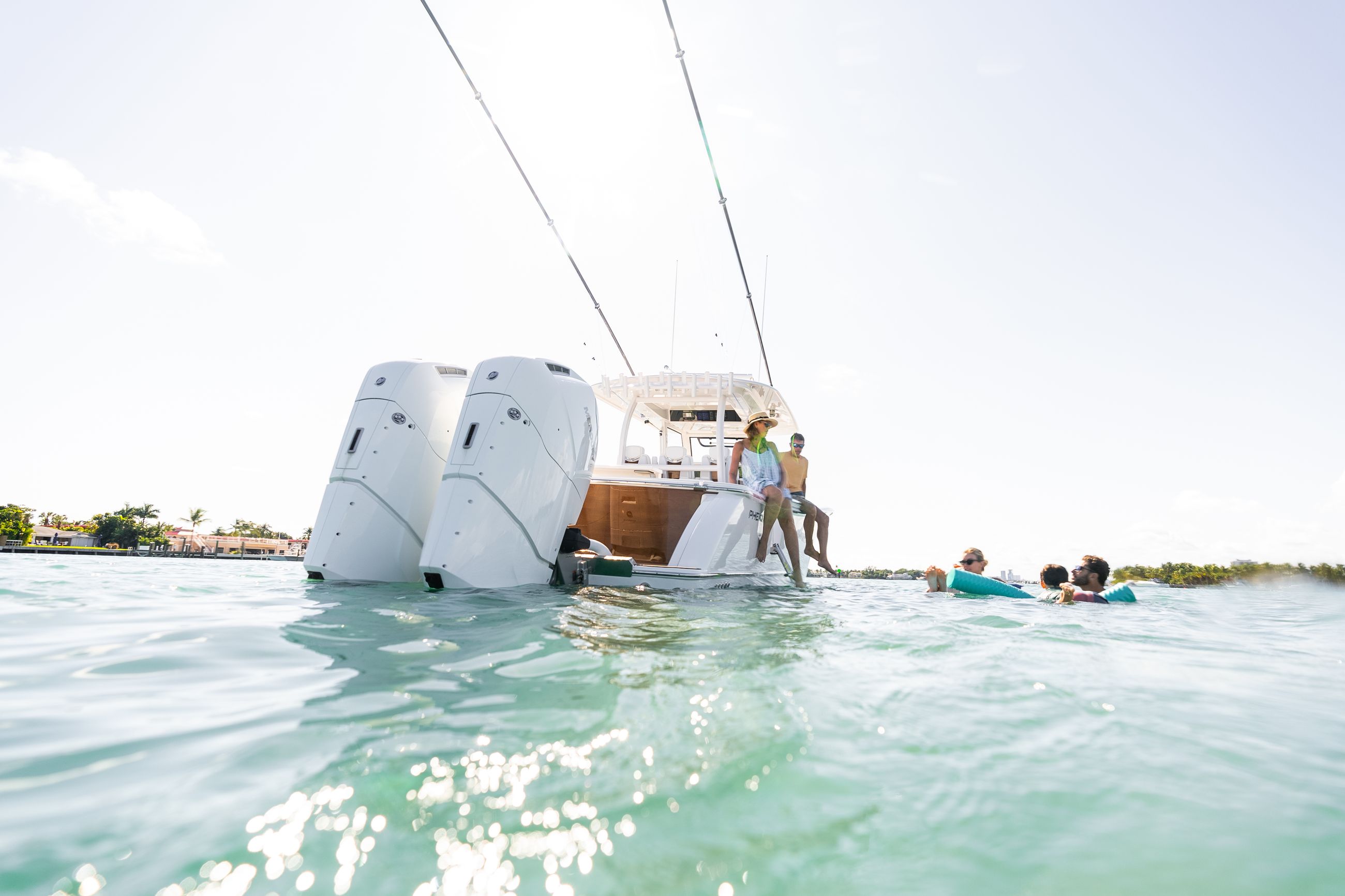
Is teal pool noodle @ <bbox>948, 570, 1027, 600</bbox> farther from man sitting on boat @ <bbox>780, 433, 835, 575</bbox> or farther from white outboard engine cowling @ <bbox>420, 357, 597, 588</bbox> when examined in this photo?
white outboard engine cowling @ <bbox>420, 357, 597, 588</bbox>

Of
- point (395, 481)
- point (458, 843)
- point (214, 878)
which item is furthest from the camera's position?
point (395, 481)

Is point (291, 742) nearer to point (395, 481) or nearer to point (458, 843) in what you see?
point (458, 843)

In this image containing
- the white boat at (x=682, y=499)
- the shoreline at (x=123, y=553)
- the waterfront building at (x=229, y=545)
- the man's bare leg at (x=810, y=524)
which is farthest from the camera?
the waterfront building at (x=229, y=545)

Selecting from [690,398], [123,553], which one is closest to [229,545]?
[123,553]

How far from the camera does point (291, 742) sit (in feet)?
5.38

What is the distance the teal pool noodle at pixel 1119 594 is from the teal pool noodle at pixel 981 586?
106mm

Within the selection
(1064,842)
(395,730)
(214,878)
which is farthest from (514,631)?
(1064,842)

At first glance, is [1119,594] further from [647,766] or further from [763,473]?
[647,766]

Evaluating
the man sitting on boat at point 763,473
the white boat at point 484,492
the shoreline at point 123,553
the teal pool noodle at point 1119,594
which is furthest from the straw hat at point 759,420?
the shoreline at point 123,553

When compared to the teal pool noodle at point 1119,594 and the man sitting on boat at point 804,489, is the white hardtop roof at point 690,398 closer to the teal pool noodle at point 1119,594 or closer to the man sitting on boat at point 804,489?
the man sitting on boat at point 804,489

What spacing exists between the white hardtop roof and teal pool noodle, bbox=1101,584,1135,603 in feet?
16.3

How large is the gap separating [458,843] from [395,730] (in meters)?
0.65

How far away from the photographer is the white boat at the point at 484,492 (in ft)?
16.3

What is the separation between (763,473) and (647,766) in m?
6.15
